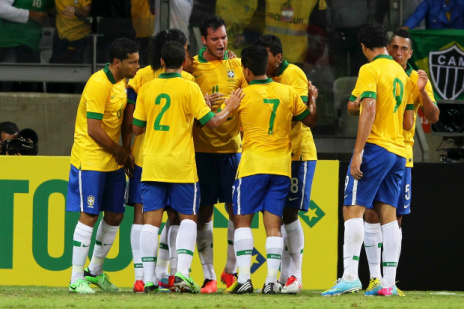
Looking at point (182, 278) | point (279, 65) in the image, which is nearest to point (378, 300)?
point (182, 278)

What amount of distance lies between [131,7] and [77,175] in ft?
15.4

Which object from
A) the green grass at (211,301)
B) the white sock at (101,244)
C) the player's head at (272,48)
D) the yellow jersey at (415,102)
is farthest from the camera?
the white sock at (101,244)

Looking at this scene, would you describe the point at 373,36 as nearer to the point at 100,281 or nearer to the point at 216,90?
the point at 216,90

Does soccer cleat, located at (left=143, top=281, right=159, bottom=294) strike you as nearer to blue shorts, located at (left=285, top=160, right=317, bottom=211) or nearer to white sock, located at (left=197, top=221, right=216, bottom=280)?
white sock, located at (left=197, top=221, right=216, bottom=280)

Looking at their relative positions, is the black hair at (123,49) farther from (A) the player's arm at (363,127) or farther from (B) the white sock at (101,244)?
(A) the player's arm at (363,127)

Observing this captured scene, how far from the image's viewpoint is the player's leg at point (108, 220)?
27.1 feet

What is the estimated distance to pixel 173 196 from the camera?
780 centimetres

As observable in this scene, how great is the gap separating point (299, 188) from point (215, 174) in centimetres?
71

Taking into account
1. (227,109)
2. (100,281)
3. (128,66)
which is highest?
(128,66)

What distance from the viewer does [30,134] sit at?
1100 centimetres

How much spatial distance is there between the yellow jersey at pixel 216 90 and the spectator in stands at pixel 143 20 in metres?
3.87

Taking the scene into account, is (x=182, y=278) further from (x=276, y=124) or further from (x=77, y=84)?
(x=77, y=84)

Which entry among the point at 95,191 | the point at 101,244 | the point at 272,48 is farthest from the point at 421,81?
the point at 101,244

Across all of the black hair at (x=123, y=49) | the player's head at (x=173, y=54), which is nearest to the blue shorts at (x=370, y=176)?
the player's head at (x=173, y=54)
